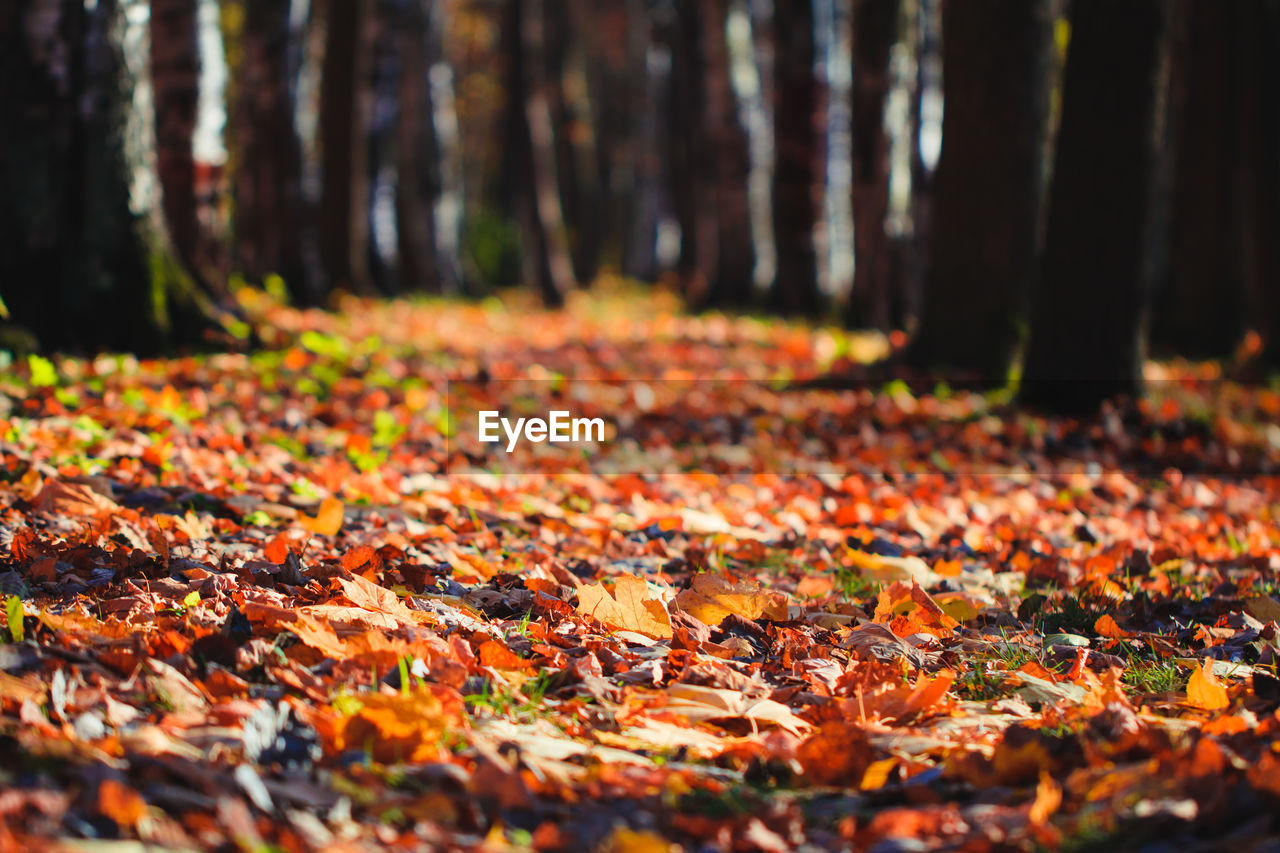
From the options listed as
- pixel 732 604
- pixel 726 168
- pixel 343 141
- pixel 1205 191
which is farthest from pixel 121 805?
pixel 726 168

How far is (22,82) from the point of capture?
20.0 ft

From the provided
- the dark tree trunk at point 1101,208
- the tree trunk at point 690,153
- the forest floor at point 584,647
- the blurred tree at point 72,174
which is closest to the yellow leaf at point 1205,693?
the forest floor at point 584,647

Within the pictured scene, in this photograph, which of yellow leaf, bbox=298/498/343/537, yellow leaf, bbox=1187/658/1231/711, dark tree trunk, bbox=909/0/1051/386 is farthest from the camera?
dark tree trunk, bbox=909/0/1051/386

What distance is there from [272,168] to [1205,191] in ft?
34.2

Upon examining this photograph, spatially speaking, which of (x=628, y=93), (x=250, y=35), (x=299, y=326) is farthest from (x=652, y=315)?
(x=628, y=93)

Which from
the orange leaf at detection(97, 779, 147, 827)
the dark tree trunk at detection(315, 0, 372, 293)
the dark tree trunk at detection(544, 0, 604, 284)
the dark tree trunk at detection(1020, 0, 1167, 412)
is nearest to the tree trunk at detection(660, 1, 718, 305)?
the dark tree trunk at detection(544, 0, 604, 284)

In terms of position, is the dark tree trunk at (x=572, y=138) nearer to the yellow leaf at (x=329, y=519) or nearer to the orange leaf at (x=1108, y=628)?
the yellow leaf at (x=329, y=519)

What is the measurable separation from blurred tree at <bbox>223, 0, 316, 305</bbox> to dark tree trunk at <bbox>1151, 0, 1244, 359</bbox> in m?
9.37

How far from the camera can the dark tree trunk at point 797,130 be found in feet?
47.0

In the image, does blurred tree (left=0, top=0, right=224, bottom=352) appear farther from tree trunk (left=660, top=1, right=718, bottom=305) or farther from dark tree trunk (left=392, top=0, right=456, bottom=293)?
tree trunk (left=660, top=1, right=718, bottom=305)

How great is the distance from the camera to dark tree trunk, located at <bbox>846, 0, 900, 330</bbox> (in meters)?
13.4

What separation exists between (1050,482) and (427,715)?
4.81m

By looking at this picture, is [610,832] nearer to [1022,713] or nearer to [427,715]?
[427,715]
